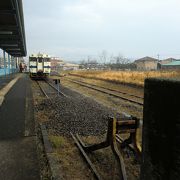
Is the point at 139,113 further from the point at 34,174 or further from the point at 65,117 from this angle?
the point at 34,174

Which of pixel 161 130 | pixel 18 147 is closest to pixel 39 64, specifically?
pixel 18 147

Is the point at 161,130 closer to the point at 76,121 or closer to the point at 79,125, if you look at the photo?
the point at 79,125

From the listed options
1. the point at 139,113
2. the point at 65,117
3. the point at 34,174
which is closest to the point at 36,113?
the point at 65,117

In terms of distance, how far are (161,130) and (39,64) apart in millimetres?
34069

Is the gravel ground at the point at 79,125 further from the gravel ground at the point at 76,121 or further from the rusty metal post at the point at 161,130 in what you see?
the rusty metal post at the point at 161,130

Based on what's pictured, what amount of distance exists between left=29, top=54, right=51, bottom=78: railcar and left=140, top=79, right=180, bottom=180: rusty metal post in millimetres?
33572

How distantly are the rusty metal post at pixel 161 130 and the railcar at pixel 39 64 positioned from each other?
110ft

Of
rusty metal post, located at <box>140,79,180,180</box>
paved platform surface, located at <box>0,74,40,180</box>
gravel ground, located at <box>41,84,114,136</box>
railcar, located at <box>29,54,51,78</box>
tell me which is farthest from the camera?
railcar, located at <box>29,54,51,78</box>

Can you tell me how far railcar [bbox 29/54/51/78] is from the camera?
35188 mm

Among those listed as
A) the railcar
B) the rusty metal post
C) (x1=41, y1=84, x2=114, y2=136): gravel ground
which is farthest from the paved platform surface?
the railcar

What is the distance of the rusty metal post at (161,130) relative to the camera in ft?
7.12

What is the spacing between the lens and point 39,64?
1394 inches

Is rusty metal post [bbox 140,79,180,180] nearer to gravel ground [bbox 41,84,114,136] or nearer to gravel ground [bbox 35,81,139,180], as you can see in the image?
gravel ground [bbox 35,81,139,180]

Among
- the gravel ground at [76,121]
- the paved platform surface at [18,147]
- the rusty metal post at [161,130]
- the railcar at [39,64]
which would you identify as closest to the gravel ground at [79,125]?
the gravel ground at [76,121]
